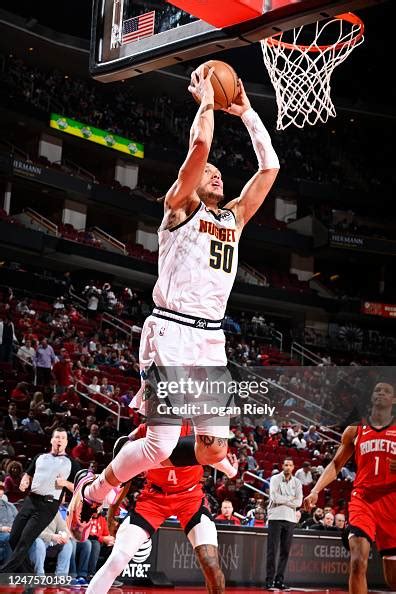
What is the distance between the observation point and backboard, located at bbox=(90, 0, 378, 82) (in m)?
5.58

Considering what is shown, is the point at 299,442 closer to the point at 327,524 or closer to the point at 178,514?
the point at 327,524

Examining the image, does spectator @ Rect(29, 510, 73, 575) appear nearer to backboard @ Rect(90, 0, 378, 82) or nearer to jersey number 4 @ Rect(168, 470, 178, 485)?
jersey number 4 @ Rect(168, 470, 178, 485)

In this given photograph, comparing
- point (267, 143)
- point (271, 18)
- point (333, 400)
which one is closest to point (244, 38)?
point (271, 18)

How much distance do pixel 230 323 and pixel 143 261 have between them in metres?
3.89

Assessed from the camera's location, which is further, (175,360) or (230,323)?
(230,323)

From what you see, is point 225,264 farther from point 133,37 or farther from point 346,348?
point 346,348

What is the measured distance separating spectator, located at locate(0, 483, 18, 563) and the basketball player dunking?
566cm

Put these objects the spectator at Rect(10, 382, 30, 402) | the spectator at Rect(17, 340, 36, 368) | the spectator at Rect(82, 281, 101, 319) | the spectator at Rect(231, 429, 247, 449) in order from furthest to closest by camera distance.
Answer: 1. the spectator at Rect(82, 281, 101, 319)
2. the spectator at Rect(17, 340, 36, 368)
3. the spectator at Rect(231, 429, 247, 449)
4. the spectator at Rect(10, 382, 30, 402)

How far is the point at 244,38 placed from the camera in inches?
230

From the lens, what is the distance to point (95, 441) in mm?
16500

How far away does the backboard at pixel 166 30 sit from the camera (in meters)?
5.58

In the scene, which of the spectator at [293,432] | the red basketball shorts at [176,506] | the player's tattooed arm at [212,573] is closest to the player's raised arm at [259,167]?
the red basketball shorts at [176,506]

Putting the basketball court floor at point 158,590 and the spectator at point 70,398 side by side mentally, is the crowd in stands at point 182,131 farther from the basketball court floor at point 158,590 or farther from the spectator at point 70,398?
the basketball court floor at point 158,590

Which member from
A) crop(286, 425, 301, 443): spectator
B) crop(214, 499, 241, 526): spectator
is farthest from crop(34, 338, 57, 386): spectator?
crop(214, 499, 241, 526): spectator
